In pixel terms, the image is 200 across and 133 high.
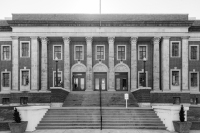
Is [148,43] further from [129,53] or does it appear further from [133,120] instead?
[133,120]

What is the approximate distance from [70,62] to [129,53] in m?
9.46

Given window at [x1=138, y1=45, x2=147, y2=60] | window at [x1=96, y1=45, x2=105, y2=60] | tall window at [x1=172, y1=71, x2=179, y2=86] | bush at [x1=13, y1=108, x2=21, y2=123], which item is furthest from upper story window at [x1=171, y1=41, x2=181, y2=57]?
bush at [x1=13, y1=108, x2=21, y2=123]

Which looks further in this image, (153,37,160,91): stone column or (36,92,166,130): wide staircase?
(153,37,160,91): stone column

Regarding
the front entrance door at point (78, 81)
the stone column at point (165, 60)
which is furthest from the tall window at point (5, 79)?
the stone column at point (165, 60)

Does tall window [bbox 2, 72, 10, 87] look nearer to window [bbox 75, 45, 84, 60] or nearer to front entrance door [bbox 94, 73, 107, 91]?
window [bbox 75, 45, 84, 60]

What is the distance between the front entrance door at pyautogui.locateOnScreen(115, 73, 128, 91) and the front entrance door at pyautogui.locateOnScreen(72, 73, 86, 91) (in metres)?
5.30

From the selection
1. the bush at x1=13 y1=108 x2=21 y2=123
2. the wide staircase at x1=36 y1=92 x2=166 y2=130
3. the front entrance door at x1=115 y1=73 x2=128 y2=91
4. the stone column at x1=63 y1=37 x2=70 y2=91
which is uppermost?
the stone column at x1=63 y1=37 x2=70 y2=91

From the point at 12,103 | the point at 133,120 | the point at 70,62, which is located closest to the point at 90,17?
the point at 70,62

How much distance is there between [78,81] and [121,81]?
6.82m

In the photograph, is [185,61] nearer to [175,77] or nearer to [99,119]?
[175,77]

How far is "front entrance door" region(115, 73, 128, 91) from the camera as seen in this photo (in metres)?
33.8

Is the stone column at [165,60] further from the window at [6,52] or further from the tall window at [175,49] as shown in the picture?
the window at [6,52]

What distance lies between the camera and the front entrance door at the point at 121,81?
111ft

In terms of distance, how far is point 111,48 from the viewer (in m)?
31.8
